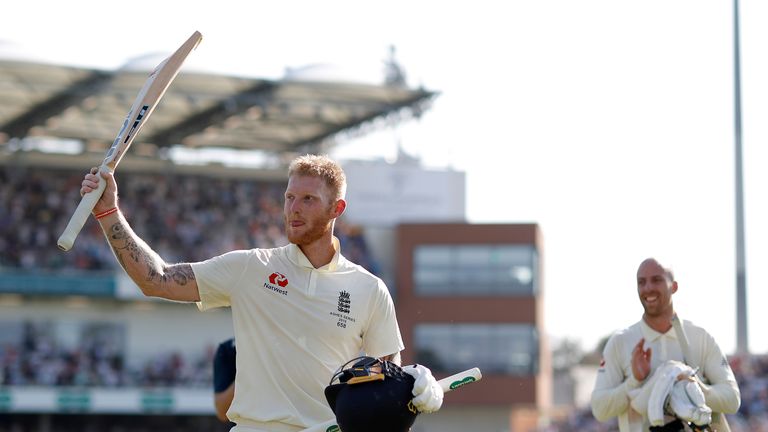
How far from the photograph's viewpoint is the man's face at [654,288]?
28.7 feet

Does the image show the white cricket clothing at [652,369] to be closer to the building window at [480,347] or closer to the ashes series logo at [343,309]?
the ashes series logo at [343,309]

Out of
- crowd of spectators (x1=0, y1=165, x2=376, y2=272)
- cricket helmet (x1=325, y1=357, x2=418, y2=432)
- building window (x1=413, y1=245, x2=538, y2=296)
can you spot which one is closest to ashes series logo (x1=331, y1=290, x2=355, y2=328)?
cricket helmet (x1=325, y1=357, x2=418, y2=432)

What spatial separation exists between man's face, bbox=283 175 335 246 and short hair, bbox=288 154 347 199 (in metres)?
0.02

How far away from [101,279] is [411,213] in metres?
14.3

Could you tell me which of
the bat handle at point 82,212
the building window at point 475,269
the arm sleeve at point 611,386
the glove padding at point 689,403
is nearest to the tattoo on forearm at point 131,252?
the bat handle at point 82,212

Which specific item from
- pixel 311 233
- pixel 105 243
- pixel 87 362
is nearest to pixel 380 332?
pixel 311 233

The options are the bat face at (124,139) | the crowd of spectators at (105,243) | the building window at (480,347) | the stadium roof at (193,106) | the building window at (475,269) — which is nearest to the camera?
the bat face at (124,139)

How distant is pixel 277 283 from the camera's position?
6.39m

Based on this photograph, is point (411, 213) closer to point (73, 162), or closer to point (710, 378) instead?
point (73, 162)

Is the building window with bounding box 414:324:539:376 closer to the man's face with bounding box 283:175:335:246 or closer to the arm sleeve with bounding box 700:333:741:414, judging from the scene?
the arm sleeve with bounding box 700:333:741:414

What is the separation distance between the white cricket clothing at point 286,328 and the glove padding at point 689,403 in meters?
2.59

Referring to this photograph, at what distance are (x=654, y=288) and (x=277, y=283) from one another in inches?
128

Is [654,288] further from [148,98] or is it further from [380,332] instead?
[148,98]

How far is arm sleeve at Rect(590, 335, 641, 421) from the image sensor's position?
354 inches
